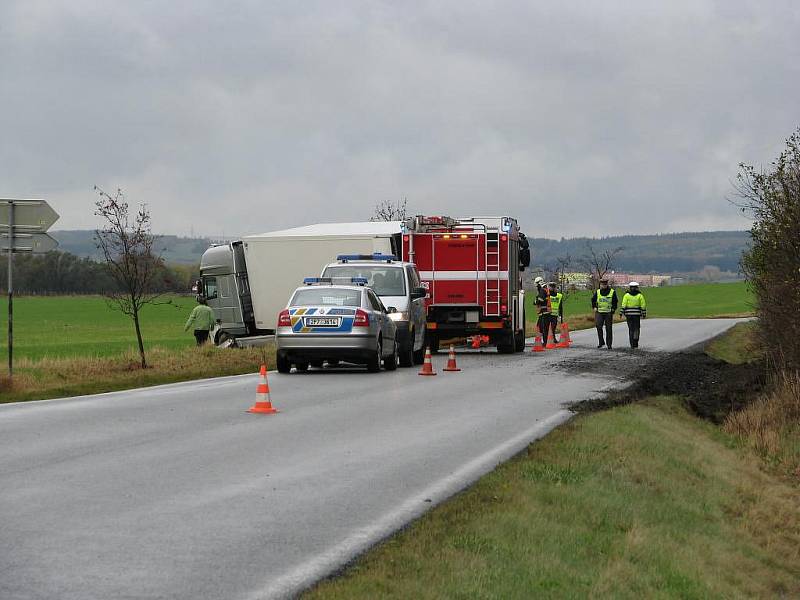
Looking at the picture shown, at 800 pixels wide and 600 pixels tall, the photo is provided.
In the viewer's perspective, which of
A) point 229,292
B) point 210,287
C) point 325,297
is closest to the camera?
point 325,297

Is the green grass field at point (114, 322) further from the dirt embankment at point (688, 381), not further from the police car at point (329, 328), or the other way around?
the police car at point (329, 328)

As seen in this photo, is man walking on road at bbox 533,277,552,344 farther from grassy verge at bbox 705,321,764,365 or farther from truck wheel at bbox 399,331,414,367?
truck wheel at bbox 399,331,414,367

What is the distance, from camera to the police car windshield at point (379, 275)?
26.6m

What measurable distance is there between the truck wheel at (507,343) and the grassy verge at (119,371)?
5694mm

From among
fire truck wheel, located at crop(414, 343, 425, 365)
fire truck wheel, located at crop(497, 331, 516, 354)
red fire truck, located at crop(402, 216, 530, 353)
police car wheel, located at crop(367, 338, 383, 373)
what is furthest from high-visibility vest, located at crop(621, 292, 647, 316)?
police car wheel, located at crop(367, 338, 383, 373)

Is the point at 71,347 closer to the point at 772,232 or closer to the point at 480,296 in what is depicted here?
the point at 480,296

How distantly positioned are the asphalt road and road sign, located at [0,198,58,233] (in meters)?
3.22

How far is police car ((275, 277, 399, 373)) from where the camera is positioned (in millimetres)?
22578

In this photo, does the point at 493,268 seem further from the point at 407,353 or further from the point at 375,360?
the point at 375,360

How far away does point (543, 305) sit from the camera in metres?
36.5

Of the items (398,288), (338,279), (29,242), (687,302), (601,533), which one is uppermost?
(29,242)

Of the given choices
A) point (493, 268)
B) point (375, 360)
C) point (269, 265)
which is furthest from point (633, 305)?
point (375, 360)

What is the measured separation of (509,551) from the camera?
7.12m

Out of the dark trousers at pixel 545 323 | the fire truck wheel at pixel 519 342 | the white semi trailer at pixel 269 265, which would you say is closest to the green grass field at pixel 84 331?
the white semi trailer at pixel 269 265
